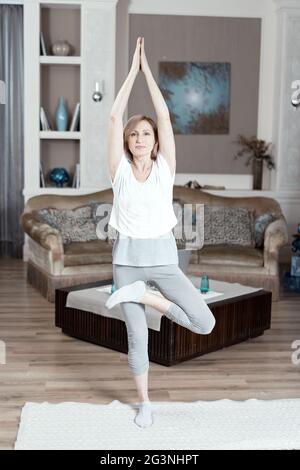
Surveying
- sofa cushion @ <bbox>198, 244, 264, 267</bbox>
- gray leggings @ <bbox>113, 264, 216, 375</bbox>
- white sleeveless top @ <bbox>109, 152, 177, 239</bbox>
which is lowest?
sofa cushion @ <bbox>198, 244, 264, 267</bbox>

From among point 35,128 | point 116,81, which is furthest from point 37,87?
point 116,81

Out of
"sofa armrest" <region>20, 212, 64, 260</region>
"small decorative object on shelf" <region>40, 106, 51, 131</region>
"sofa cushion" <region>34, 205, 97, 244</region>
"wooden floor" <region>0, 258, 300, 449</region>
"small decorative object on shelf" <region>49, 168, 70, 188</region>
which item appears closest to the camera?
"wooden floor" <region>0, 258, 300, 449</region>

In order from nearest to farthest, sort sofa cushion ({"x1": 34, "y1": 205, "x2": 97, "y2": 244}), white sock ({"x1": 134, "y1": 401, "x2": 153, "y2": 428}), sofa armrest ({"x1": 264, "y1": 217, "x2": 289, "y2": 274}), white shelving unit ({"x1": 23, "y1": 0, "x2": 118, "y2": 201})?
white sock ({"x1": 134, "y1": 401, "x2": 153, "y2": 428}) < sofa armrest ({"x1": 264, "y1": 217, "x2": 289, "y2": 274}) < sofa cushion ({"x1": 34, "y1": 205, "x2": 97, "y2": 244}) < white shelving unit ({"x1": 23, "y1": 0, "x2": 118, "y2": 201})

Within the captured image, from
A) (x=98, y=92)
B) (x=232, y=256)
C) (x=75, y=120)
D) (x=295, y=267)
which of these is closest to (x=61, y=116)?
(x=75, y=120)

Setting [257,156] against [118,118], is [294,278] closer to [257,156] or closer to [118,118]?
[257,156]

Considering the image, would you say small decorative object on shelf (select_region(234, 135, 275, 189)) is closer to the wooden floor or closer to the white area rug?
the wooden floor

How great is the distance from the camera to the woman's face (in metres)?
2.97

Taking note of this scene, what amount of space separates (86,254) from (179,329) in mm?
2022

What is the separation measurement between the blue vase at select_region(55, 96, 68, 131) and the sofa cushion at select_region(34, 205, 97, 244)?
1.31 meters

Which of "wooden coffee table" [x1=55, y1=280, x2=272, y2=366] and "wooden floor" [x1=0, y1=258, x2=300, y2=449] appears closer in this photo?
"wooden floor" [x1=0, y1=258, x2=300, y2=449]

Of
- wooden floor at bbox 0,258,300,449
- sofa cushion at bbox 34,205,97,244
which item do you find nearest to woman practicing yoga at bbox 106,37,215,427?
wooden floor at bbox 0,258,300,449

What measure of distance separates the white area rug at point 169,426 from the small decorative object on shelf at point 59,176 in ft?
14.0

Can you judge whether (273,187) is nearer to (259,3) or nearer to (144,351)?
(259,3)

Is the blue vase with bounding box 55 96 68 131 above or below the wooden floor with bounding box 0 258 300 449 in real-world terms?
above
